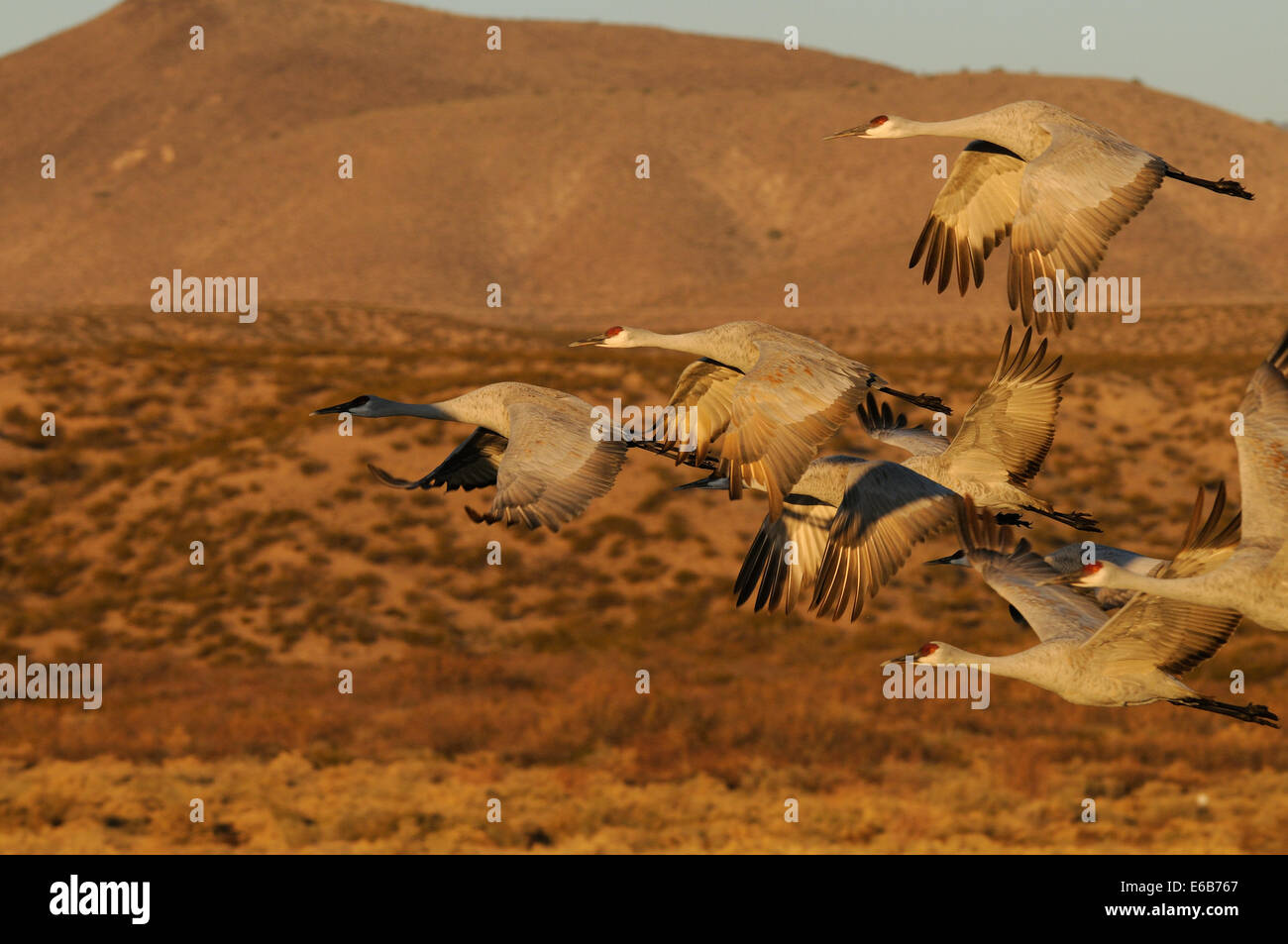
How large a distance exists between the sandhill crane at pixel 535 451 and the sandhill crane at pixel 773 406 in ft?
2.33

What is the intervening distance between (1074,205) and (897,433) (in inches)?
125

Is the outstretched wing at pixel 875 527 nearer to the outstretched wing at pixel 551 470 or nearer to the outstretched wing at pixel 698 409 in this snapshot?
the outstretched wing at pixel 698 409

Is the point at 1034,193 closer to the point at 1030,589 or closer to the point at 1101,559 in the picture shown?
the point at 1101,559

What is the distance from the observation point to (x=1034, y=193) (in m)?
8.94

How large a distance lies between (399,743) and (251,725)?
377 cm

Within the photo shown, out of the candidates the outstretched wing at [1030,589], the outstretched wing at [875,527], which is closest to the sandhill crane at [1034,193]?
the outstretched wing at [875,527]

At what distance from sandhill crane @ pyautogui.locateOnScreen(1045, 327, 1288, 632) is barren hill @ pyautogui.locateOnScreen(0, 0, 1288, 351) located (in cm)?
11269

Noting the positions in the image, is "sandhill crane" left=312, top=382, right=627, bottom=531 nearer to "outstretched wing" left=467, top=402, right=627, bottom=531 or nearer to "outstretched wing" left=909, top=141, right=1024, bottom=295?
"outstretched wing" left=467, top=402, right=627, bottom=531

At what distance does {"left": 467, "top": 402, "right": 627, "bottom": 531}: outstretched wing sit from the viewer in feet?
27.4

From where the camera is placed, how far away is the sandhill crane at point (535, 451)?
8.40 meters

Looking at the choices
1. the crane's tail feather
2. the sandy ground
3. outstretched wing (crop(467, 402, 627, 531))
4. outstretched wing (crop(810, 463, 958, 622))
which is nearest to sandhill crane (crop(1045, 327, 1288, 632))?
the crane's tail feather

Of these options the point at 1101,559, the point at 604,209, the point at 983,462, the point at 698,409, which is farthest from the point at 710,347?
the point at 604,209

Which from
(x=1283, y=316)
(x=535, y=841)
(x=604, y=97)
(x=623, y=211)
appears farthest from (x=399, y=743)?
(x=604, y=97)
